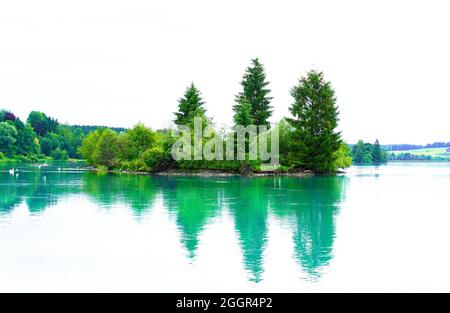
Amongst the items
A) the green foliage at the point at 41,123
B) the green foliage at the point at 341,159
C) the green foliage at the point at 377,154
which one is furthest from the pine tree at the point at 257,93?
the green foliage at the point at 41,123

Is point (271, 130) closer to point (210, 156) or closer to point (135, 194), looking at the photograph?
point (210, 156)

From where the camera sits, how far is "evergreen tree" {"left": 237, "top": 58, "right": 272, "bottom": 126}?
77688mm

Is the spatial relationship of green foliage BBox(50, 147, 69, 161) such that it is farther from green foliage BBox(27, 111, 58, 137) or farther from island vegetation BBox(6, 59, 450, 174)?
island vegetation BBox(6, 59, 450, 174)

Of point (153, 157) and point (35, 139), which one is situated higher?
point (35, 139)

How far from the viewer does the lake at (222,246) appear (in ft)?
41.4

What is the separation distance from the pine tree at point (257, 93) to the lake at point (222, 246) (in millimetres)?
48169

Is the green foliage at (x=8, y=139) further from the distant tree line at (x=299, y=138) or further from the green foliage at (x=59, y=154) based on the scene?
the distant tree line at (x=299, y=138)

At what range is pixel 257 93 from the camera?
78.5 metres

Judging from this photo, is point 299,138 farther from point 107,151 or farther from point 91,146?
point 91,146

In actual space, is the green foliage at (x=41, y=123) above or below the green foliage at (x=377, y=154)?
above

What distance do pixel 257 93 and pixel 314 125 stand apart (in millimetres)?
15392

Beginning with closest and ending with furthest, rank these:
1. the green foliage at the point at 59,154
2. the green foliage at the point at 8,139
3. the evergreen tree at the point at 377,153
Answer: the green foliage at the point at 8,139
the green foliage at the point at 59,154
the evergreen tree at the point at 377,153

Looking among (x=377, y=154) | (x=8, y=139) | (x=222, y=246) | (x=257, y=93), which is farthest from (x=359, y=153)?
(x=222, y=246)
